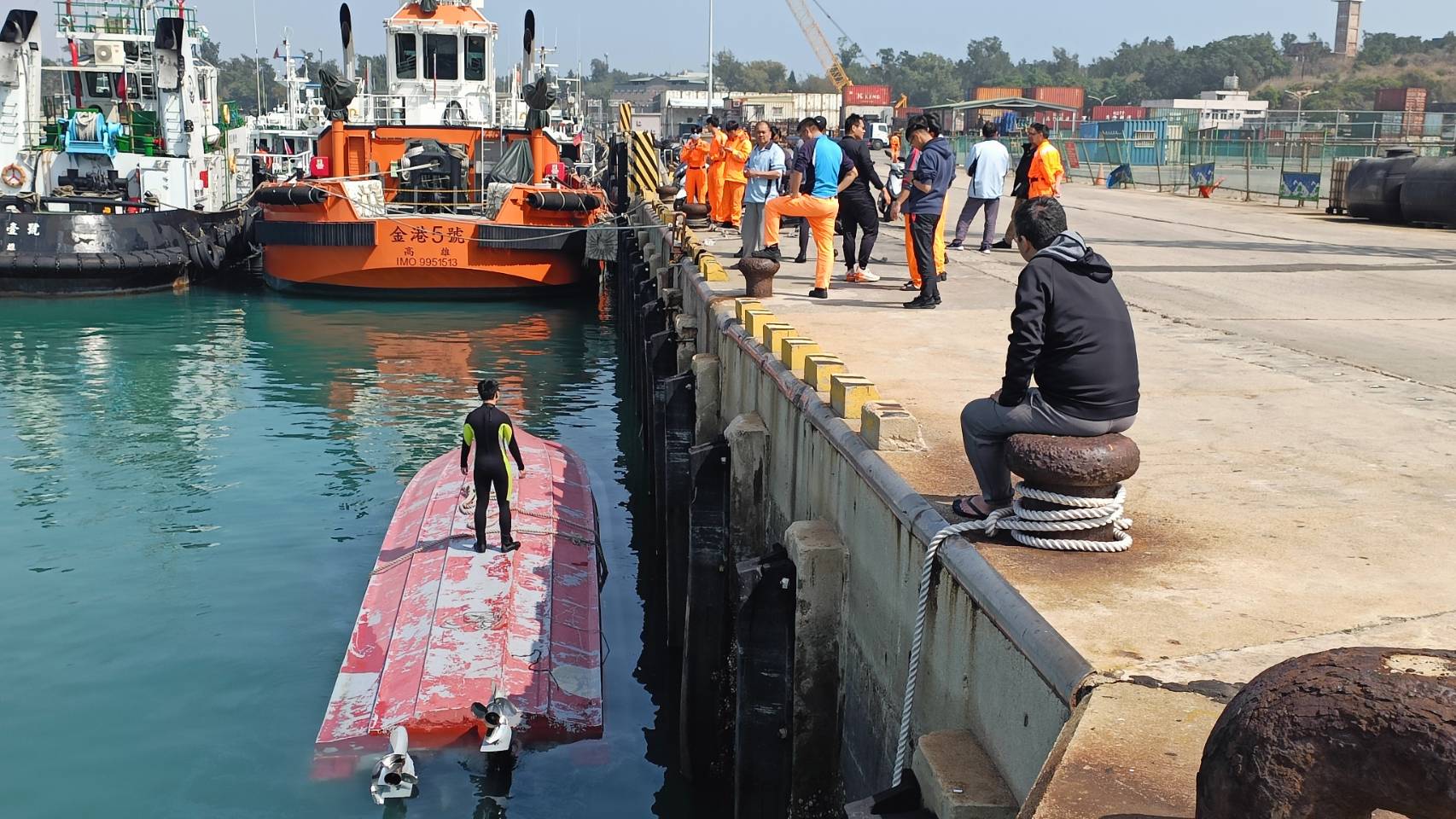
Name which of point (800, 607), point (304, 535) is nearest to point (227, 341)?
point (304, 535)

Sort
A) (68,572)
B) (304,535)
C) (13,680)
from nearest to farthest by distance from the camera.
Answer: (13,680) → (68,572) → (304,535)

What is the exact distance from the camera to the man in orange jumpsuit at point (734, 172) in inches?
794

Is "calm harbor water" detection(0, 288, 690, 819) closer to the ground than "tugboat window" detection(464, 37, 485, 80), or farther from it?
closer to the ground

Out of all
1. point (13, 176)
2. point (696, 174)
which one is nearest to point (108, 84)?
point (13, 176)

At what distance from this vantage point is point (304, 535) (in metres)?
13.9

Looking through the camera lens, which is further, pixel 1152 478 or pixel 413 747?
pixel 413 747

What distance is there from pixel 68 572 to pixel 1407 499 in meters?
11.5

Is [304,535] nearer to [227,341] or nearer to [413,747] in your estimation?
[413,747]

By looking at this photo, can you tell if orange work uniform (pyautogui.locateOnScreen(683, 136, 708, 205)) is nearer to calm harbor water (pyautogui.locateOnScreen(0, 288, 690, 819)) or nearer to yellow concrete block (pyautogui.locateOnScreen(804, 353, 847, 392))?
calm harbor water (pyautogui.locateOnScreen(0, 288, 690, 819))

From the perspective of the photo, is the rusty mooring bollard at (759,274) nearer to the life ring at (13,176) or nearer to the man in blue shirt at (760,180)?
the man in blue shirt at (760,180)

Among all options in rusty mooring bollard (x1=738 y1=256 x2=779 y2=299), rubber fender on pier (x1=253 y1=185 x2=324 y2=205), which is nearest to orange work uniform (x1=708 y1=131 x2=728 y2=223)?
rusty mooring bollard (x1=738 y1=256 x2=779 y2=299)

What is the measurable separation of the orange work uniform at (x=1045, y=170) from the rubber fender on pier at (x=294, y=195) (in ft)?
51.2

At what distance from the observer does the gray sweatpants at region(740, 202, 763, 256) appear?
15.9 m

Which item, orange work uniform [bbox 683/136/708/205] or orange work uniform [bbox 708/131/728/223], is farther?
orange work uniform [bbox 683/136/708/205]
